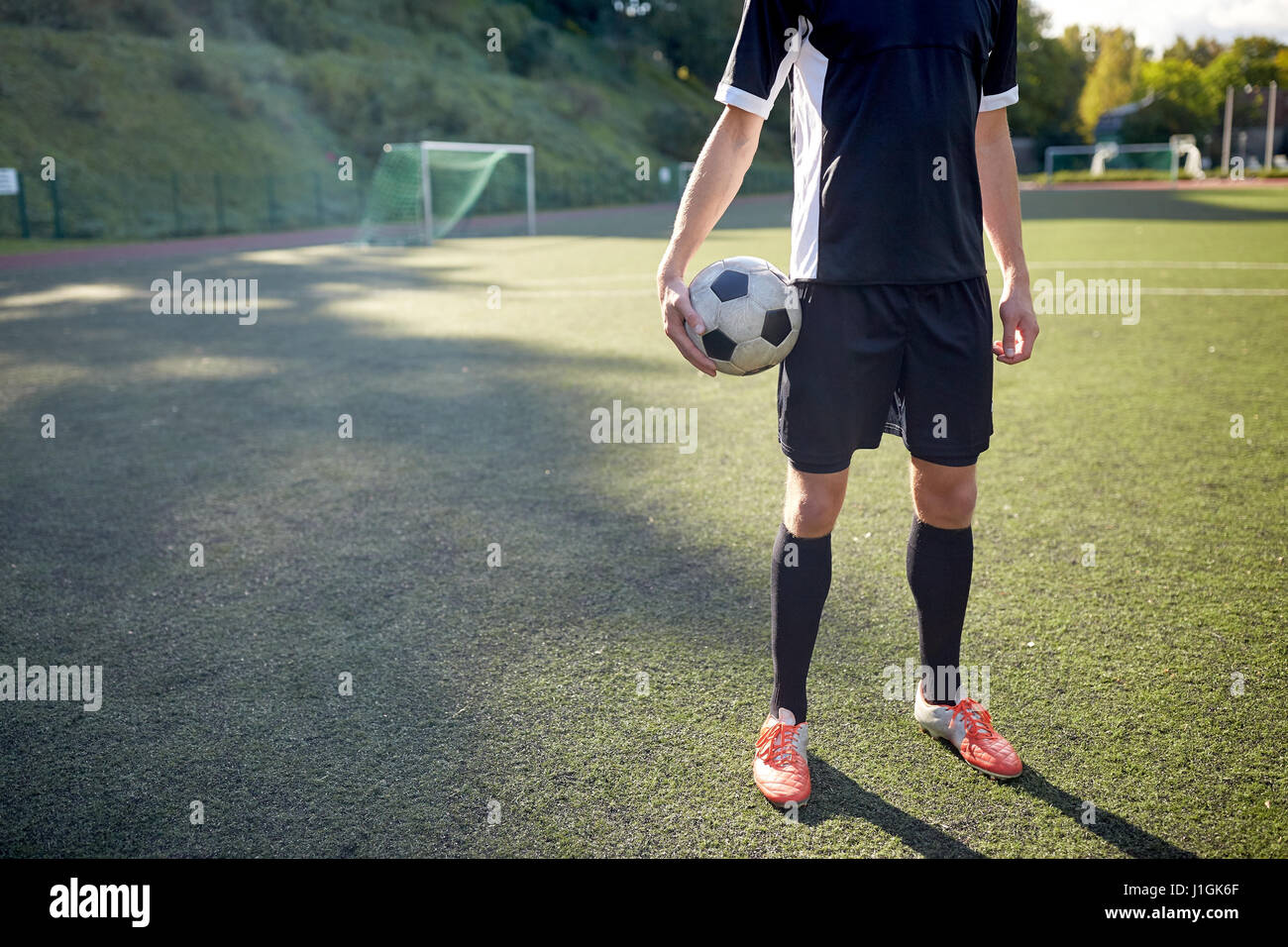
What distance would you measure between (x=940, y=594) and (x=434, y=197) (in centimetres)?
2701

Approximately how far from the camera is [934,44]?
2.07 meters

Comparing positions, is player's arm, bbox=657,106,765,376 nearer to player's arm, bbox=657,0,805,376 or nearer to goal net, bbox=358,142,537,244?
player's arm, bbox=657,0,805,376

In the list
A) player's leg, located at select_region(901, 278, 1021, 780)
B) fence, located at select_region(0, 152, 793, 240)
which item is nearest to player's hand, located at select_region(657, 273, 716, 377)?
player's leg, located at select_region(901, 278, 1021, 780)

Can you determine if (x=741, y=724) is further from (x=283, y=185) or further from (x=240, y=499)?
(x=283, y=185)

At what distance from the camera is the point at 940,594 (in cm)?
243

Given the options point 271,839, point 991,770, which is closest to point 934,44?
point 991,770

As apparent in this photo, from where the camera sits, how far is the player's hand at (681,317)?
84.7 inches

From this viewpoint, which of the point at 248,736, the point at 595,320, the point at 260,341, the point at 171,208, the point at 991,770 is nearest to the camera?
the point at 991,770

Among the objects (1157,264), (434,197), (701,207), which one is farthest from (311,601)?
(434,197)

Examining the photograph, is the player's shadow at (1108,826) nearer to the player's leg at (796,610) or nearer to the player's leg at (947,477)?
the player's leg at (947,477)

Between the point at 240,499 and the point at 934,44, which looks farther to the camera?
the point at 240,499

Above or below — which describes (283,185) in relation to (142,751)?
above

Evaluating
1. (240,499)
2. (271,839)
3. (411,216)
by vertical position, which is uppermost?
(411,216)

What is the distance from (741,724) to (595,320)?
271 inches
